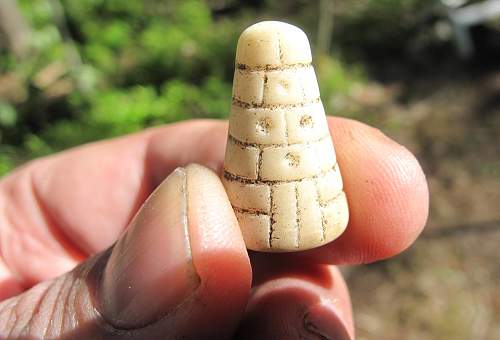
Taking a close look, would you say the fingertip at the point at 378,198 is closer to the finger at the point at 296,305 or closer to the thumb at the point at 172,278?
the finger at the point at 296,305

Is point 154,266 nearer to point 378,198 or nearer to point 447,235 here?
point 378,198

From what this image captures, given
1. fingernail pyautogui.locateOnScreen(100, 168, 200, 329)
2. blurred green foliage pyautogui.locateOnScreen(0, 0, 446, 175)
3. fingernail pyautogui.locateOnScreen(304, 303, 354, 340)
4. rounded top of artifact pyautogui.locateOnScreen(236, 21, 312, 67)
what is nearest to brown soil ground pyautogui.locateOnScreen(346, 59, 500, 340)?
blurred green foliage pyautogui.locateOnScreen(0, 0, 446, 175)

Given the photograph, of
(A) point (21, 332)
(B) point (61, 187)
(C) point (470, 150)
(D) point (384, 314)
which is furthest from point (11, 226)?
(C) point (470, 150)

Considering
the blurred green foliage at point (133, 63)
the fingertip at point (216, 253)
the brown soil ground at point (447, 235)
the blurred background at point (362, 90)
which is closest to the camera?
the fingertip at point (216, 253)

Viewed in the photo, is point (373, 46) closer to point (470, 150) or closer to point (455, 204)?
point (470, 150)

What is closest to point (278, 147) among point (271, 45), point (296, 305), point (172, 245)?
point (271, 45)

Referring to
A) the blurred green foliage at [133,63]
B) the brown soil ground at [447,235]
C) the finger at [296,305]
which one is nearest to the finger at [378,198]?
the finger at [296,305]

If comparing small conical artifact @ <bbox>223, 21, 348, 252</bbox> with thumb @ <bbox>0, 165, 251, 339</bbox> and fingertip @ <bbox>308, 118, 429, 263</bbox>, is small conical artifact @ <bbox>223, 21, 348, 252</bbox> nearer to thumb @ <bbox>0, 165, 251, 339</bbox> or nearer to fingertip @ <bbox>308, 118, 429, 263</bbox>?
thumb @ <bbox>0, 165, 251, 339</bbox>
